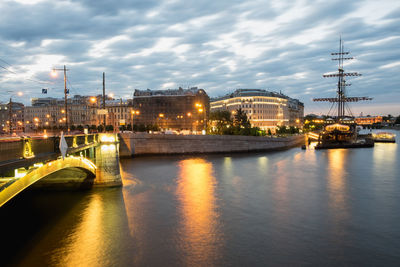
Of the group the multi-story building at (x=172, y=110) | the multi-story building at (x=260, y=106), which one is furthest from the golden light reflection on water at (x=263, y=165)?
the multi-story building at (x=260, y=106)

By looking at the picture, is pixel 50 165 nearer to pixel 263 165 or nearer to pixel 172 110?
pixel 263 165

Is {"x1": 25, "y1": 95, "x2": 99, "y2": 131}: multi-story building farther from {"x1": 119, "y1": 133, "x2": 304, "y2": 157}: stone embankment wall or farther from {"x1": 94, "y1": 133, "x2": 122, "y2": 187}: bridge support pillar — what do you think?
{"x1": 94, "y1": 133, "x2": 122, "y2": 187}: bridge support pillar

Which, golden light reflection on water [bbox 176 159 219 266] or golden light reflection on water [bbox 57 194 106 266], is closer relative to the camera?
golden light reflection on water [bbox 57 194 106 266]

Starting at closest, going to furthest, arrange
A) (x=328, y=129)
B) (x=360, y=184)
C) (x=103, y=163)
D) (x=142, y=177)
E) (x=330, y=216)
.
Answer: (x=330, y=216)
(x=103, y=163)
(x=360, y=184)
(x=142, y=177)
(x=328, y=129)

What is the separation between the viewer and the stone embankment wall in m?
50.2

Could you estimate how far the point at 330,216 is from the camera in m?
19.2

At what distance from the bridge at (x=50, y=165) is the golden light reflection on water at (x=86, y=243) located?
3.22 metres

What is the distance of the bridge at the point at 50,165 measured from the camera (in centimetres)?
999

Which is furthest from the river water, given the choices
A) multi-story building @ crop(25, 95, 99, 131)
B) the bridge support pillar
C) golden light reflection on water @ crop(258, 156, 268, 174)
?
multi-story building @ crop(25, 95, 99, 131)

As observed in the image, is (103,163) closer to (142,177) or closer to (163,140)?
(142,177)

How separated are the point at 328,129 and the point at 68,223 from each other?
6715 centimetres

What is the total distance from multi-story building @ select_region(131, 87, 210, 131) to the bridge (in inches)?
2660

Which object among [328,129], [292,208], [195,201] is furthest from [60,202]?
[328,129]

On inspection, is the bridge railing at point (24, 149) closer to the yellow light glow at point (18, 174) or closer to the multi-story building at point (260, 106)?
the yellow light glow at point (18, 174)
